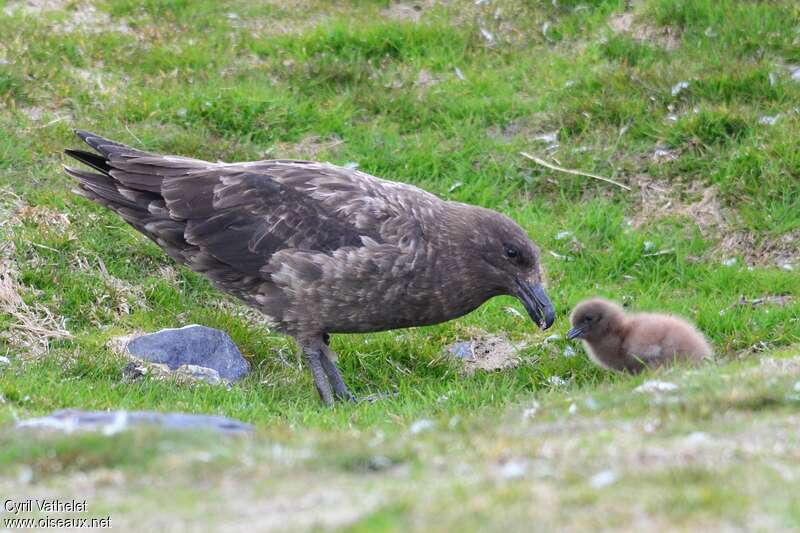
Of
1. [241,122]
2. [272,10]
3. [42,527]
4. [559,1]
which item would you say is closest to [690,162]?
[559,1]

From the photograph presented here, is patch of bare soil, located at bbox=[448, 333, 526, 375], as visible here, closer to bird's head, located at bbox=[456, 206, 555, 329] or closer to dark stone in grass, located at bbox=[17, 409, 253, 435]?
bird's head, located at bbox=[456, 206, 555, 329]

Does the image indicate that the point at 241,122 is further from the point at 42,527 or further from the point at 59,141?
the point at 42,527

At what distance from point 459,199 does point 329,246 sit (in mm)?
2343

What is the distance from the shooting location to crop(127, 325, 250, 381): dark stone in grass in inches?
282

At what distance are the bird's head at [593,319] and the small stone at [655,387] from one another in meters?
1.56

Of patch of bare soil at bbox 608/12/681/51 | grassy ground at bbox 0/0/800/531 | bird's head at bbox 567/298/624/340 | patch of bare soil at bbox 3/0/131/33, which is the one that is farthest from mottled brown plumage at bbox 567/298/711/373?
patch of bare soil at bbox 3/0/131/33

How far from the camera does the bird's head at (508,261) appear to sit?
6.82 m

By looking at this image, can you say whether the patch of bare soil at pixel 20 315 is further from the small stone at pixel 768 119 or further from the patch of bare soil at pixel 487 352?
the small stone at pixel 768 119

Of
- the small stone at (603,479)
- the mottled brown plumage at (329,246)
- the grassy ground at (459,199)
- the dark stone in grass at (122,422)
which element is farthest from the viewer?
the mottled brown plumage at (329,246)

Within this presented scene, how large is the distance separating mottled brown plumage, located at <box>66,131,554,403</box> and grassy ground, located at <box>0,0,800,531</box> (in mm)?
511

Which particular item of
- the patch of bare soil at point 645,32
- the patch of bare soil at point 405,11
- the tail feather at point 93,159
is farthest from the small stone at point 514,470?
the patch of bare soil at point 405,11

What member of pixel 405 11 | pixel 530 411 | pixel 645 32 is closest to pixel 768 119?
pixel 645 32

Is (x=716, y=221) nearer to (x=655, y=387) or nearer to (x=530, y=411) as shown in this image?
(x=655, y=387)

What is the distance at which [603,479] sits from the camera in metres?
3.66
